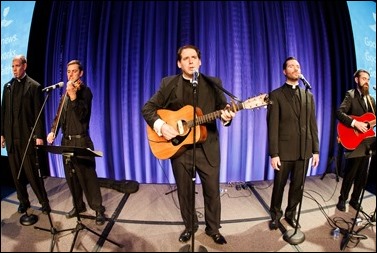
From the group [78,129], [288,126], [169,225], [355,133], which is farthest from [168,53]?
[355,133]

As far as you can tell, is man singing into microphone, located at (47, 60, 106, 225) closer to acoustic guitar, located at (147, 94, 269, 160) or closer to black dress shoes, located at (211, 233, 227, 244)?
acoustic guitar, located at (147, 94, 269, 160)

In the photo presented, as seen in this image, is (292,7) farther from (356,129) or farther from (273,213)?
(273,213)

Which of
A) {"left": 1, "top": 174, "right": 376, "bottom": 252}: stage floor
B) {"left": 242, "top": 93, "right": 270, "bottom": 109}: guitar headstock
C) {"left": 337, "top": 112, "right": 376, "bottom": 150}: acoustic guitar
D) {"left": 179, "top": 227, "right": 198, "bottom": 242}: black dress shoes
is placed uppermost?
{"left": 242, "top": 93, "right": 270, "bottom": 109}: guitar headstock

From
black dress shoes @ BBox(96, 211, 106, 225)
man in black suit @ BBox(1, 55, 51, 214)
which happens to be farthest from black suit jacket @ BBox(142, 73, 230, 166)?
man in black suit @ BBox(1, 55, 51, 214)

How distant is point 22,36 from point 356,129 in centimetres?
594

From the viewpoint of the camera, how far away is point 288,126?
3164mm

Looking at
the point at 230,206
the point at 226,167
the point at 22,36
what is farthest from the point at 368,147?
the point at 22,36

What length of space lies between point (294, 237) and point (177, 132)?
1791mm

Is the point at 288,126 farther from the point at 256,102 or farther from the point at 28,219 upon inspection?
the point at 28,219

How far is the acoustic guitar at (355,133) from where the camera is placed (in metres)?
3.74

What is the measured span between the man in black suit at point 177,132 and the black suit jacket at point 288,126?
0.74 metres

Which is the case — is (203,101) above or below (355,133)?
above

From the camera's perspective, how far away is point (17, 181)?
12.1 feet

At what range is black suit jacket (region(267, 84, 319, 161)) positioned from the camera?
10.3ft
